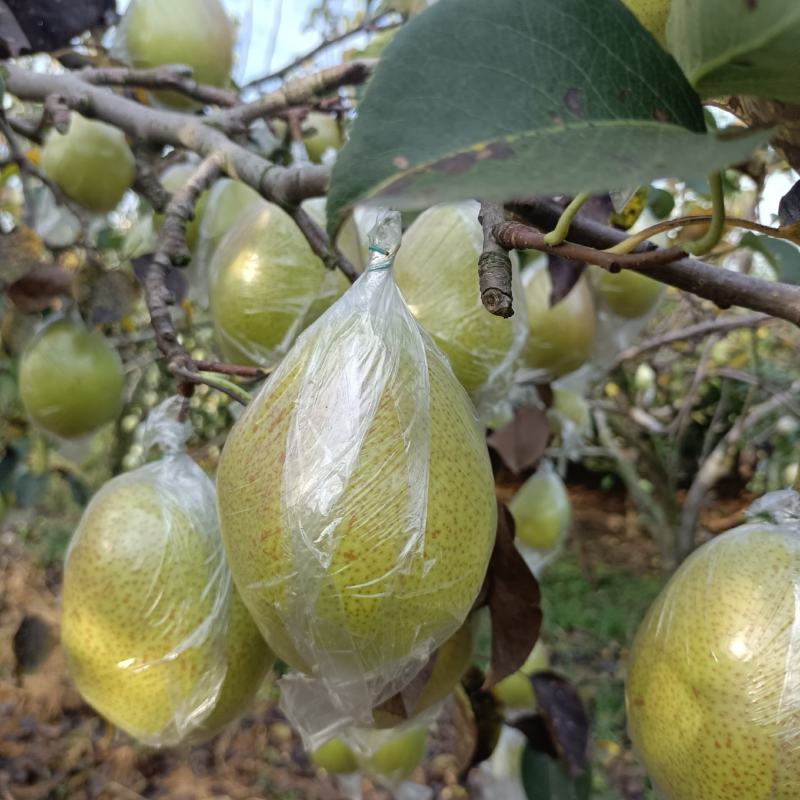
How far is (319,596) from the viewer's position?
0.47 m

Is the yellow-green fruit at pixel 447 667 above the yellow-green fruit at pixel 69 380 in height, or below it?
below

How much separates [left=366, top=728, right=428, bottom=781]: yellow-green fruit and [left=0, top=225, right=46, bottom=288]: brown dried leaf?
899 millimetres

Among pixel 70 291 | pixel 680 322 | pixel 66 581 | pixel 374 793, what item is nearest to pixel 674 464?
pixel 680 322

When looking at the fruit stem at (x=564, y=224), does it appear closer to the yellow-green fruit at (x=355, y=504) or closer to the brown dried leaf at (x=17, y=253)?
the yellow-green fruit at (x=355, y=504)

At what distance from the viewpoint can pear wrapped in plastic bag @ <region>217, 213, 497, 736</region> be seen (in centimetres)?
47

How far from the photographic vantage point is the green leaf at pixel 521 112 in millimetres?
263

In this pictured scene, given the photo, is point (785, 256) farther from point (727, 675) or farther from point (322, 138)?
point (322, 138)

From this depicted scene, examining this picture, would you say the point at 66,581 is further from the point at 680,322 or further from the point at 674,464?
the point at 680,322

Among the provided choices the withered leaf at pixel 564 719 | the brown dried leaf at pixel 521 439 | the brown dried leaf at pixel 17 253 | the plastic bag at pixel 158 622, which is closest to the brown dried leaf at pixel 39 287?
the brown dried leaf at pixel 17 253

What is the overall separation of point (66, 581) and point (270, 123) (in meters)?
0.80

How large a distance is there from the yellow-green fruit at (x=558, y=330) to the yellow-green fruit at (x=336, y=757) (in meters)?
0.74

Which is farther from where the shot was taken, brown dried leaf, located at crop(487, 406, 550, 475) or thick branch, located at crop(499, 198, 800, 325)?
brown dried leaf, located at crop(487, 406, 550, 475)

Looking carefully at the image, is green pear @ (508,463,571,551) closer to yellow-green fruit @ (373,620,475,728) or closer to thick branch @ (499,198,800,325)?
yellow-green fruit @ (373,620,475,728)

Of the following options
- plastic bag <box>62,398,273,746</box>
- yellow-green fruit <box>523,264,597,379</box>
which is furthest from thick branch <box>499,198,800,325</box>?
yellow-green fruit <box>523,264,597,379</box>
